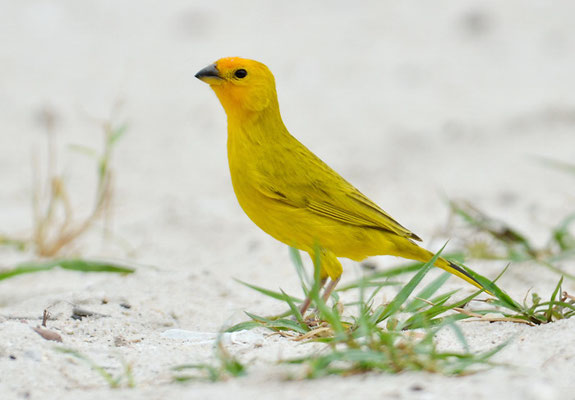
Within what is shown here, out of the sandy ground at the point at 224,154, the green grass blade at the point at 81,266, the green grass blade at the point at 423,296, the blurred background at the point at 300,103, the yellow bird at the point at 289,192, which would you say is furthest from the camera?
the blurred background at the point at 300,103

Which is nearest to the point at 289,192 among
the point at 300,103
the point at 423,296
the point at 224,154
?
the point at 423,296

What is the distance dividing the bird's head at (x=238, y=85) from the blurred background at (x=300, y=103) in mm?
1280

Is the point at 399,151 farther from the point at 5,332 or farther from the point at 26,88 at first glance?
the point at 5,332

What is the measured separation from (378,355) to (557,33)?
7.45m

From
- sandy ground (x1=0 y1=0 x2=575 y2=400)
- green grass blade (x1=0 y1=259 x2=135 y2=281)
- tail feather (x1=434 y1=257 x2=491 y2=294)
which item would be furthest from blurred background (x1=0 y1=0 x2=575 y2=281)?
tail feather (x1=434 y1=257 x2=491 y2=294)

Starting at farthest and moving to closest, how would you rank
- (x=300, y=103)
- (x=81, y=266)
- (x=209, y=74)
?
(x=300, y=103) → (x=81, y=266) → (x=209, y=74)

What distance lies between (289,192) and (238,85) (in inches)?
20.8

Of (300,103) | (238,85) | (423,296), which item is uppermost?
(300,103)

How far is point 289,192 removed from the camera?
312 cm

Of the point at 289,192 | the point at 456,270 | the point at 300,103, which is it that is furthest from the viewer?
the point at 300,103

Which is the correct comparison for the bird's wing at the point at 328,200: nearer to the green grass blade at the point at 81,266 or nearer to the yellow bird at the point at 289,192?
the yellow bird at the point at 289,192

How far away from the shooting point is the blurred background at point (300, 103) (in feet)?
18.4

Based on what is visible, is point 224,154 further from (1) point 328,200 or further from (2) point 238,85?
(1) point 328,200

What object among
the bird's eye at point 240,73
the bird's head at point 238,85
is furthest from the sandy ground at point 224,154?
the bird's eye at point 240,73
